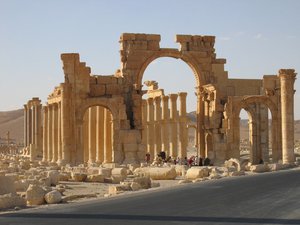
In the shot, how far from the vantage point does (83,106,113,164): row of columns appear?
42344 mm

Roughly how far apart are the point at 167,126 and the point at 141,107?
8117mm


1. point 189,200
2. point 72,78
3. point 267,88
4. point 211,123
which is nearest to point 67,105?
point 72,78

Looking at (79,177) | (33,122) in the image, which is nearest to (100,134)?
(33,122)

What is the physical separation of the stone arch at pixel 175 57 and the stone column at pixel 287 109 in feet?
23.7

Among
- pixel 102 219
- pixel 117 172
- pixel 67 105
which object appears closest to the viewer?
pixel 102 219

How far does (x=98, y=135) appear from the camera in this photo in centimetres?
4325

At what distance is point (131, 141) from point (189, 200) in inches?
837

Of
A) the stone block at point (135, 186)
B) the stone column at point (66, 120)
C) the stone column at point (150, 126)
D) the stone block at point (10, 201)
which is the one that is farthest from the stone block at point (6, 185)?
the stone column at point (150, 126)

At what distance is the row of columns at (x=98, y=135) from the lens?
139 ft

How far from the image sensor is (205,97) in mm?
40562

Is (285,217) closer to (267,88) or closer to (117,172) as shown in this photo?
(117,172)

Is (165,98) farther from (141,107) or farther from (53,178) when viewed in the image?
(53,178)

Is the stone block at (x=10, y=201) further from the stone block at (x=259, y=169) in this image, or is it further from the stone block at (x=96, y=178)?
the stone block at (x=259, y=169)

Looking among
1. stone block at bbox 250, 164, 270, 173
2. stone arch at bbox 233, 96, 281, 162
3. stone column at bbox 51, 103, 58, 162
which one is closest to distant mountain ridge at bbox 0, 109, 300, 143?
stone column at bbox 51, 103, 58, 162
